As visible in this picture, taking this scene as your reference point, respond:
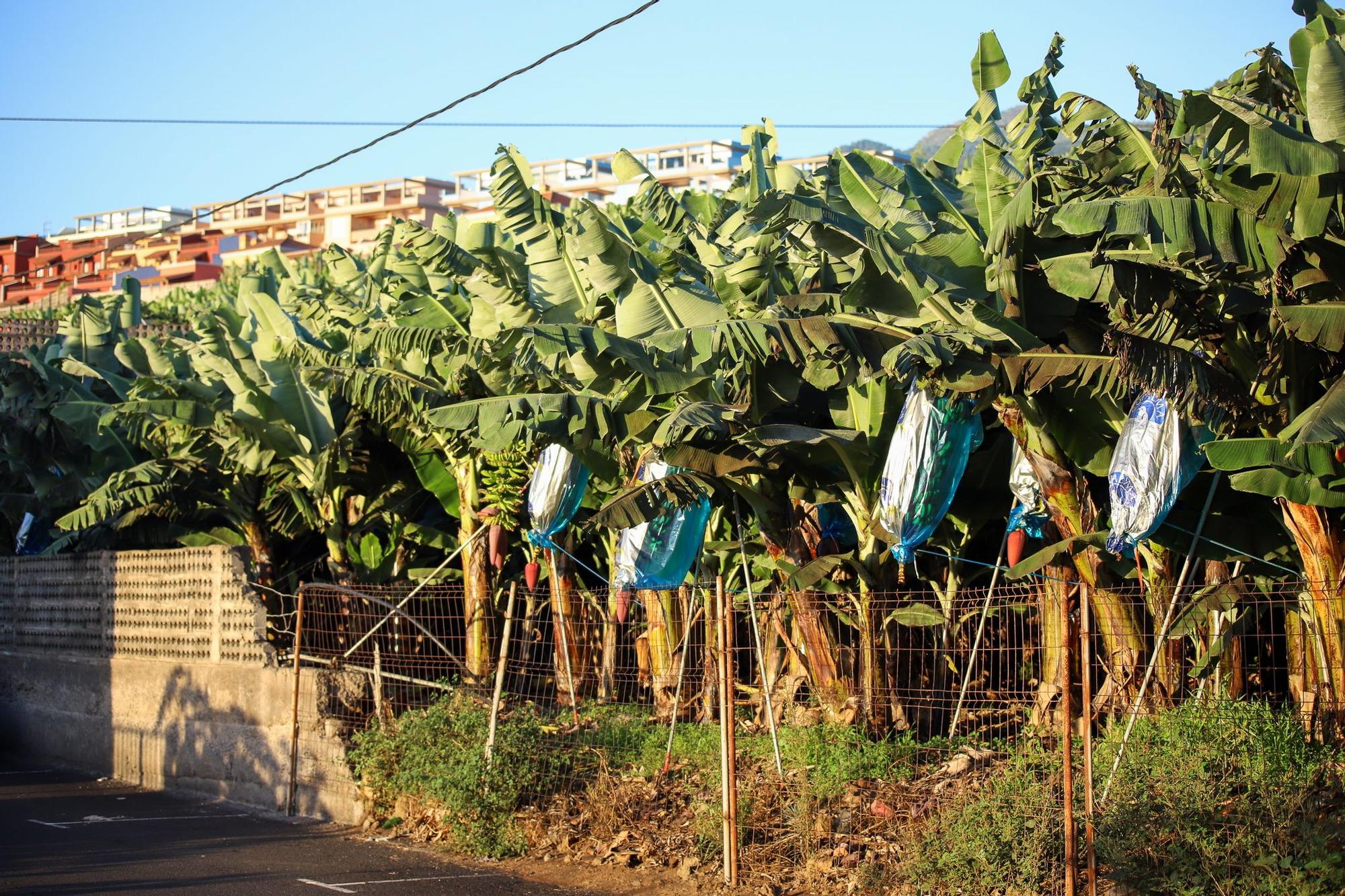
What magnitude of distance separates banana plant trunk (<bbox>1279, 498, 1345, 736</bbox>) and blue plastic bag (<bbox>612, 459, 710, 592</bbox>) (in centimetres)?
432

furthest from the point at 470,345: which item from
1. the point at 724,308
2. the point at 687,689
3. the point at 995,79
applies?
the point at 995,79

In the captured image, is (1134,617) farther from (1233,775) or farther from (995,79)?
(995,79)

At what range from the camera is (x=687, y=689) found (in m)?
12.1

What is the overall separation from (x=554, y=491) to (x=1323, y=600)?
611 centimetres

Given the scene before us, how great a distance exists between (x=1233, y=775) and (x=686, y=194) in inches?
324

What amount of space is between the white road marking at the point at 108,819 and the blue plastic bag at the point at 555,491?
143 inches

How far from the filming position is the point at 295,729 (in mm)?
11211

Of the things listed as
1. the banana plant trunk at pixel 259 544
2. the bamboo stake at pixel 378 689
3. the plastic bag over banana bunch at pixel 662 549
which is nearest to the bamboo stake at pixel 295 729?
the bamboo stake at pixel 378 689

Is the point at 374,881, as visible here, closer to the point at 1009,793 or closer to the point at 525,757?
the point at 525,757

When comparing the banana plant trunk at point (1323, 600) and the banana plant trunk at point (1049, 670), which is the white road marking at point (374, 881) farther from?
the banana plant trunk at point (1323, 600)

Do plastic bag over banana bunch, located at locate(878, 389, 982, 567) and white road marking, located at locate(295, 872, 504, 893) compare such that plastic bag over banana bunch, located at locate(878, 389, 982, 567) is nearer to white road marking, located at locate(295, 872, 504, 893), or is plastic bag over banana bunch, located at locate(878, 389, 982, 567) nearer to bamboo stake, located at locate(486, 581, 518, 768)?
bamboo stake, located at locate(486, 581, 518, 768)

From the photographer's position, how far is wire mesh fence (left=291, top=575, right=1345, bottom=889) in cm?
729

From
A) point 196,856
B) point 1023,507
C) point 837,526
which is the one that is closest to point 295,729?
point 196,856

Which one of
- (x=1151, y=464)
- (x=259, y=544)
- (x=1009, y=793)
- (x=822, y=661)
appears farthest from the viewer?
(x=259, y=544)
